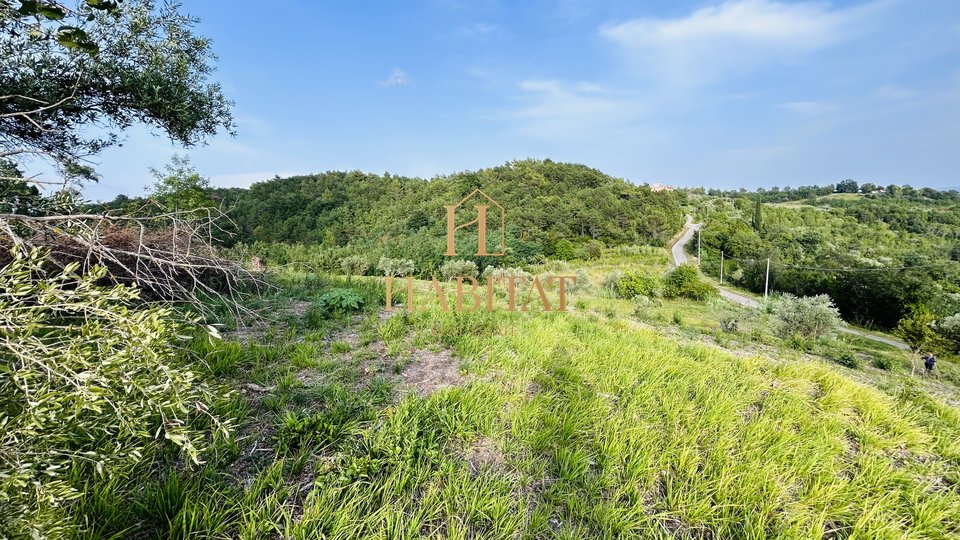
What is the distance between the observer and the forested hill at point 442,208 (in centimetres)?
3312

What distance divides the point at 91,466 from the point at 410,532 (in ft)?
5.61

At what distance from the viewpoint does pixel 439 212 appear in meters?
34.6

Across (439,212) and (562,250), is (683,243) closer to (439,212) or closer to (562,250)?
(562,250)

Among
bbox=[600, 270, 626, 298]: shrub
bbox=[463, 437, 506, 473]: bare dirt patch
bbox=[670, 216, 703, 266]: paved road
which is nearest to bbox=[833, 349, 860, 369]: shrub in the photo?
bbox=[463, 437, 506, 473]: bare dirt patch

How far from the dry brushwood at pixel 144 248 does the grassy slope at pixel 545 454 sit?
64 cm

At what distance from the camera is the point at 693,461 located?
230cm

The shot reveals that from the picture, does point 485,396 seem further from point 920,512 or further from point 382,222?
point 382,222

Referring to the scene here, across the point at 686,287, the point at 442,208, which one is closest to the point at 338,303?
the point at 686,287

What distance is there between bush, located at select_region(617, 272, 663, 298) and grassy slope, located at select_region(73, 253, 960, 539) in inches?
773

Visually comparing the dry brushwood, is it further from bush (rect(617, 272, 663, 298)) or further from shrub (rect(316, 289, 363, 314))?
bush (rect(617, 272, 663, 298))

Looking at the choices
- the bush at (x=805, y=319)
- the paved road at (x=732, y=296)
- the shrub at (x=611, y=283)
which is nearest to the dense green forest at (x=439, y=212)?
the paved road at (x=732, y=296)

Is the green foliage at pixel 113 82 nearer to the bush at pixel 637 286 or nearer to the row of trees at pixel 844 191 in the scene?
the bush at pixel 637 286

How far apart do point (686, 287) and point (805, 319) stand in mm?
12725

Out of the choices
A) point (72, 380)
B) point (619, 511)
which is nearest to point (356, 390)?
point (72, 380)
